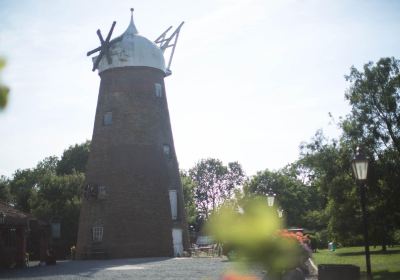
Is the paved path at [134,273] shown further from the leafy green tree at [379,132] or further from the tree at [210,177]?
the tree at [210,177]

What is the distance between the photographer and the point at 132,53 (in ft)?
111

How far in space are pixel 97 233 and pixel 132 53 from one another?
1261 centimetres

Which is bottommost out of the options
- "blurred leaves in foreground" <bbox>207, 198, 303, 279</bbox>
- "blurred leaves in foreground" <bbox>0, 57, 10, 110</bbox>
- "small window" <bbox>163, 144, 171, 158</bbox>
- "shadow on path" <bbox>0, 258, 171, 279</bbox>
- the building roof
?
"shadow on path" <bbox>0, 258, 171, 279</bbox>

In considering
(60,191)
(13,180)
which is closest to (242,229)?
(60,191)

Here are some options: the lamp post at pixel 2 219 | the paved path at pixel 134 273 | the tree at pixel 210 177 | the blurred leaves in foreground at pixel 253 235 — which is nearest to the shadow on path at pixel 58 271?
the paved path at pixel 134 273

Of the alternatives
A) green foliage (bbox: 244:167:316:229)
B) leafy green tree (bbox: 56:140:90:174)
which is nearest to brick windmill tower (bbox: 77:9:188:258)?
leafy green tree (bbox: 56:140:90:174)

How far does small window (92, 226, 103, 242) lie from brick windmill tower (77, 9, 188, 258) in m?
0.06

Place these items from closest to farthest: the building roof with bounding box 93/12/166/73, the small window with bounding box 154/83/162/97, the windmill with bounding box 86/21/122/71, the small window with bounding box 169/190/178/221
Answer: the small window with bounding box 169/190/178/221
the building roof with bounding box 93/12/166/73
the windmill with bounding box 86/21/122/71
the small window with bounding box 154/83/162/97

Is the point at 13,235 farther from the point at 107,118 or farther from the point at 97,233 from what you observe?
the point at 107,118

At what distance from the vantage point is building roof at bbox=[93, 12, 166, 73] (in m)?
33.8

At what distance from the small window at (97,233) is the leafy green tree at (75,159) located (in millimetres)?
24038

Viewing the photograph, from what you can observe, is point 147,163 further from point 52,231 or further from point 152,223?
point 52,231

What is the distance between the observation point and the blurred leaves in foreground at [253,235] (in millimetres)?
2271

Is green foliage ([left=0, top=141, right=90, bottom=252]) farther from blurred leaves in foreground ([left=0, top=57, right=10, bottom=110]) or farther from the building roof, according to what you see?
blurred leaves in foreground ([left=0, top=57, right=10, bottom=110])
